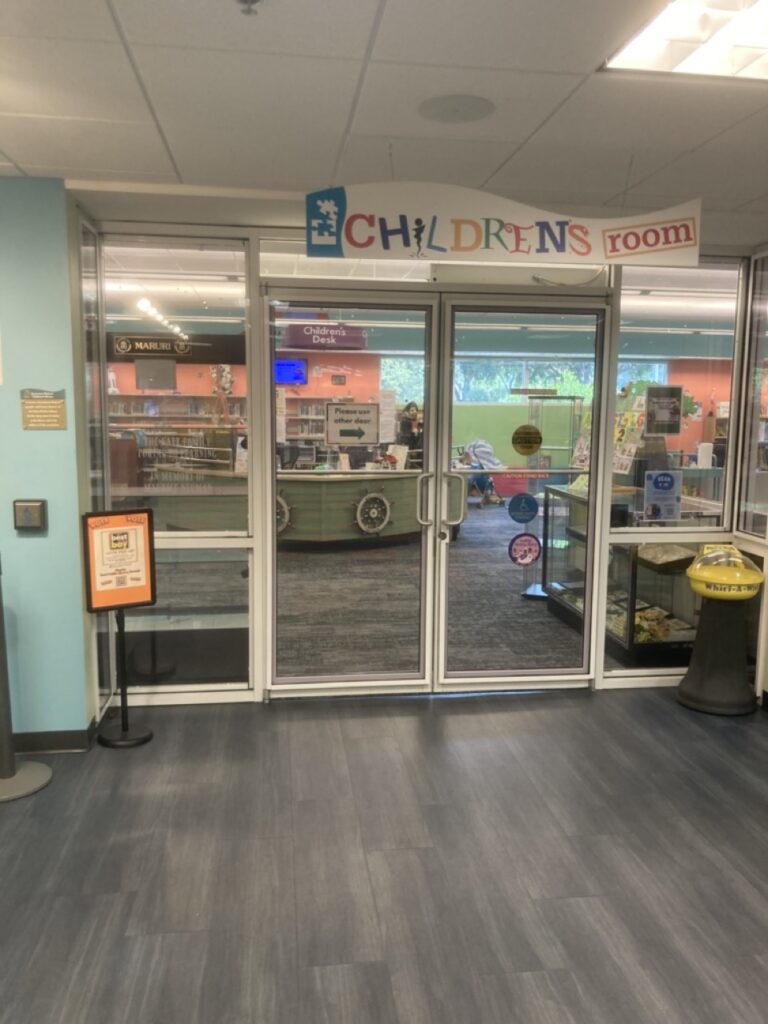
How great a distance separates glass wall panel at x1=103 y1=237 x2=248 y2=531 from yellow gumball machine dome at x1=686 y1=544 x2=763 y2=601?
2.48m

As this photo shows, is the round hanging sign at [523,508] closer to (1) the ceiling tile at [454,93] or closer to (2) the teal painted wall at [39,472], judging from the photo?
(1) the ceiling tile at [454,93]

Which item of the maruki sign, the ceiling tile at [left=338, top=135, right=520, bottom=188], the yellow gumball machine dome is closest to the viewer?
the maruki sign

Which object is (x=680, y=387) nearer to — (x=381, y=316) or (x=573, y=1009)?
(x=381, y=316)

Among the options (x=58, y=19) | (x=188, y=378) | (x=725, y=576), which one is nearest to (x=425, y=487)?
(x=188, y=378)

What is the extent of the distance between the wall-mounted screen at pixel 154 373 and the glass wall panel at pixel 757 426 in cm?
328

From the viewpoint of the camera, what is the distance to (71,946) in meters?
2.25

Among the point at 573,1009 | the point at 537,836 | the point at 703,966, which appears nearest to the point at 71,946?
the point at 573,1009

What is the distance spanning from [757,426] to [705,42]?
264 centimetres

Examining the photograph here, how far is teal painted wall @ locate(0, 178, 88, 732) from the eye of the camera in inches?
130

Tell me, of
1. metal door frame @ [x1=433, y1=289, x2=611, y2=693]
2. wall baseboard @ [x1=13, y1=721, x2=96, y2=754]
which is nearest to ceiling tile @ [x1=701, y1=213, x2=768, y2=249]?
metal door frame @ [x1=433, y1=289, x2=611, y2=693]

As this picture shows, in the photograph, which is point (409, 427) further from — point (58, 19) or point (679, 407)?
point (58, 19)

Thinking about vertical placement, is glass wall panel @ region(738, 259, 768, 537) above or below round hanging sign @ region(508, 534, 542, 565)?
above

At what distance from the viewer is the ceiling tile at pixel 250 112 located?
2.26 meters

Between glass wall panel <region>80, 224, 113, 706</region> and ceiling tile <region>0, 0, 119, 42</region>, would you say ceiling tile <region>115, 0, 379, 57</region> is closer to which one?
ceiling tile <region>0, 0, 119, 42</region>
